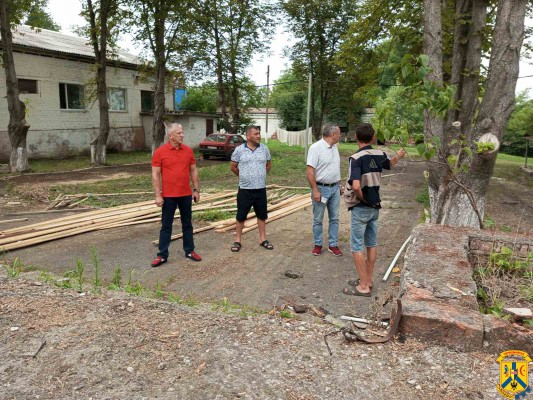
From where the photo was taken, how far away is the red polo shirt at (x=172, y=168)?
19.3 ft

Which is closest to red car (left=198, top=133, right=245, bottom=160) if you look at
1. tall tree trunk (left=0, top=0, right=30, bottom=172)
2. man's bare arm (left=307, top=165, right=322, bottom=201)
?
tall tree trunk (left=0, top=0, right=30, bottom=172)

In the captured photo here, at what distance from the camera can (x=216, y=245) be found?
7.21 metres

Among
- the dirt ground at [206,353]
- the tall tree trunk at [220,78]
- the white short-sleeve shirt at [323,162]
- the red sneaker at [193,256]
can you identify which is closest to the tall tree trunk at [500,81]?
the white short-sleeve shirt at [323,162]

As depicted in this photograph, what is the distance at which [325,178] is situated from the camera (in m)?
6.30

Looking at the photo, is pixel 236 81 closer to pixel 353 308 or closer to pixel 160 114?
pixel 160 114

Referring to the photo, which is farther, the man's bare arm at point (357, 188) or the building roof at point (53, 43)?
the building roof at point (53, 43)

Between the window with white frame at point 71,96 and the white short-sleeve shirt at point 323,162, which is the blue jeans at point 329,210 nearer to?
the white short-sleeve shirt at point 323,162

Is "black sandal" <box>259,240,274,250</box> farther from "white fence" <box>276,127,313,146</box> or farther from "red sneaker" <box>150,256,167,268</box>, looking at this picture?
"white fence" <box>276,127,313,146</box>


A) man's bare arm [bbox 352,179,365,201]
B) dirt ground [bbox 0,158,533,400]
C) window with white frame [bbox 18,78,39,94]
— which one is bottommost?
dirt ground [bbox 0,158,533,400]

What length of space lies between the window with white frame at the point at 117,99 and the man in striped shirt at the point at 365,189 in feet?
81.0

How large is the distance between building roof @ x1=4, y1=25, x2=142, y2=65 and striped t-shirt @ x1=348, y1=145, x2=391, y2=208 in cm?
1960

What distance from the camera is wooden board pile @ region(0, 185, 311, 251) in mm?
7164

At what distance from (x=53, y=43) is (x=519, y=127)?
32044 millimetres

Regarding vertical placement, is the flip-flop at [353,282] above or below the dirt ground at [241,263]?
above
